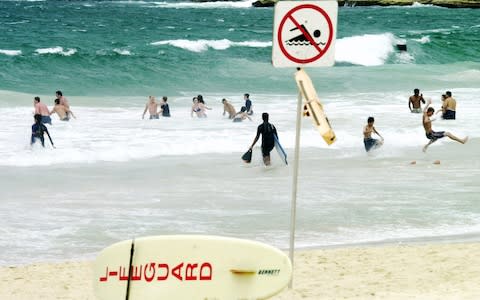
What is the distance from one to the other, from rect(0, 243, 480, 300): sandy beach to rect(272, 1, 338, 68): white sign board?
6.43ft

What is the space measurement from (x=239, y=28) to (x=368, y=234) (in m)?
58.0

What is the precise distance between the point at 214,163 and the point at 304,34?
1057 centimetres

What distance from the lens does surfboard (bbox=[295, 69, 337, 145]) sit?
6340 millimetres

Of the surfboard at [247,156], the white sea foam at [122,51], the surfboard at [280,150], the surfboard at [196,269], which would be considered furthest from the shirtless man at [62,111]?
the white sea foam at [122,51]

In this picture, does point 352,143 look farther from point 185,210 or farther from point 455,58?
point 455,58

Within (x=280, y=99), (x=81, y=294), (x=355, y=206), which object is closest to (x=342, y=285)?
(x=81, y=294)

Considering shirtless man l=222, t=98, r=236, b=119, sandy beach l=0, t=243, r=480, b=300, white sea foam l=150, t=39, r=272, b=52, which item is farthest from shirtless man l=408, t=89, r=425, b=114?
white sea foam l=150, t=39, r=272, b=52

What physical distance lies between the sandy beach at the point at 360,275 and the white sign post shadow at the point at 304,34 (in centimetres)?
196

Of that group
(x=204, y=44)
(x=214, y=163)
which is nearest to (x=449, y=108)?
(x=214, y=163)

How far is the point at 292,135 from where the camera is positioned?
21.1 metres

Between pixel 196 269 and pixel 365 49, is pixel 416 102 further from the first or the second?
pixel 365 49

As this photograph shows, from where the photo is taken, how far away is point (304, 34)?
685 cm

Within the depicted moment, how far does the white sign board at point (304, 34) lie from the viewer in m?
6.80

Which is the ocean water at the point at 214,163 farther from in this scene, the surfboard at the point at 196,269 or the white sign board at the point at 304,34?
the surfboard at the point at 196,269
